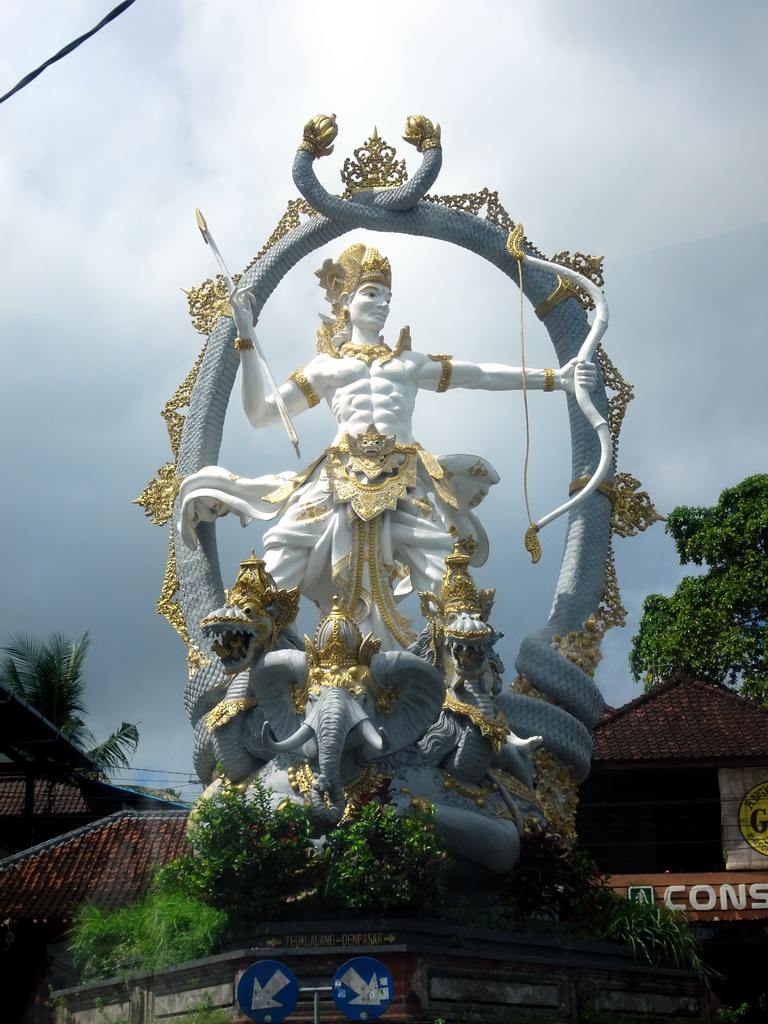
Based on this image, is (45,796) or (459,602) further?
(45,796)

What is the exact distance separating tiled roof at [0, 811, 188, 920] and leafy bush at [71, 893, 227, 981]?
3.16 meters

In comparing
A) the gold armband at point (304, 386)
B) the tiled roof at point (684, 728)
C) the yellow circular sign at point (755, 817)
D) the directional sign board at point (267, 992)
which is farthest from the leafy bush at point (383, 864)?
the yellow circular sign at point (755, 817)

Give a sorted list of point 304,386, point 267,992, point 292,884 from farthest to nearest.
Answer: point 304,386
point 292,884
point 267,992

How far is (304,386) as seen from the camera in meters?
14.6

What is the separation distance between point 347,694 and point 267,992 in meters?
3.65

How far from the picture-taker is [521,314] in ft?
47.9

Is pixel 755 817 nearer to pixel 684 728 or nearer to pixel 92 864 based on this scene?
pixel 684 728

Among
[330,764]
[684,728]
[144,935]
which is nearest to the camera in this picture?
[330,764]

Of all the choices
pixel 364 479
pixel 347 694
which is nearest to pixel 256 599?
pixel 347 694

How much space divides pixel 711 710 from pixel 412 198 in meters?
7.88

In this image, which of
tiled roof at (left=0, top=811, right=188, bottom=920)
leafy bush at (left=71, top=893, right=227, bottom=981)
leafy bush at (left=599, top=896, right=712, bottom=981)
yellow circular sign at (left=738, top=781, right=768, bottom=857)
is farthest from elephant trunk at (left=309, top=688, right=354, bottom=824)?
yellow circular sign at (left=738, top=781, right=768, bottom=857)

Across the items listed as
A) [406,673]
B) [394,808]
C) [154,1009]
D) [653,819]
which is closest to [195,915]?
[154,1009]

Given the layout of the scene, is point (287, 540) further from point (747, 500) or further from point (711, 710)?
point (747, 500)

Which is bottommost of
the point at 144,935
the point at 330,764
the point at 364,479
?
the point at 144,935
